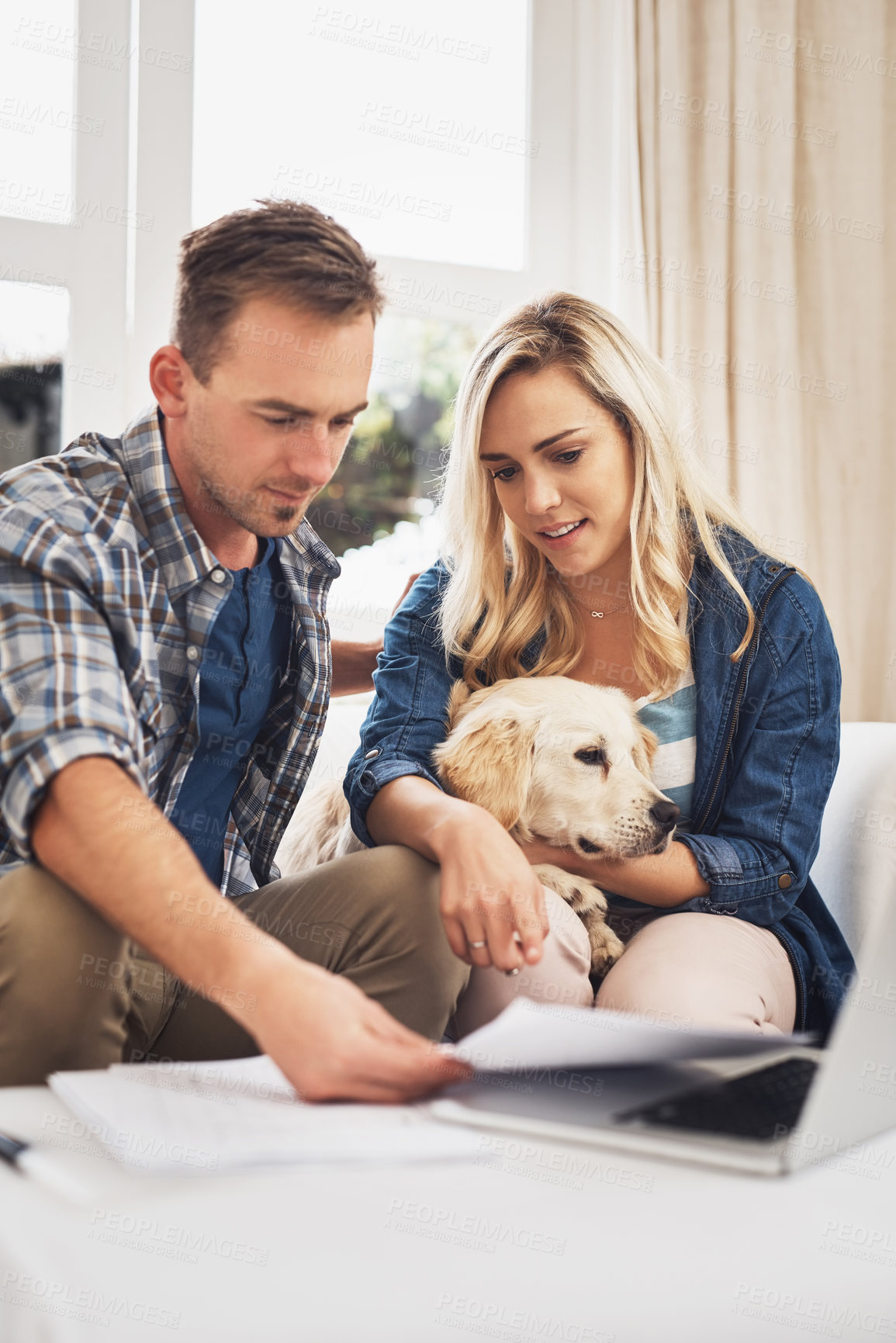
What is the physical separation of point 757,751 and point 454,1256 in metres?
0.93

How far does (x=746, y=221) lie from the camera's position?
2754mm

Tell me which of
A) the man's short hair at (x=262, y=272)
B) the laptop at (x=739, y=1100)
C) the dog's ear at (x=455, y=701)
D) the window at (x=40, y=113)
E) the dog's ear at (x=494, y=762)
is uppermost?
the window at (x=40, y=113)

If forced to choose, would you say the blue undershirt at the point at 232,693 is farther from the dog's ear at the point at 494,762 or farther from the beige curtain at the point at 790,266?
the beige curtain at the point at 790,266

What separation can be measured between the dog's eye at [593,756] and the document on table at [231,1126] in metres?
0.70

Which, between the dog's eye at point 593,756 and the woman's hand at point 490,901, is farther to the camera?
the dog's eye at point 593,756

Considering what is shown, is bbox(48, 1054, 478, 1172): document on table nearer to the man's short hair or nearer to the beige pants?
the beige pants

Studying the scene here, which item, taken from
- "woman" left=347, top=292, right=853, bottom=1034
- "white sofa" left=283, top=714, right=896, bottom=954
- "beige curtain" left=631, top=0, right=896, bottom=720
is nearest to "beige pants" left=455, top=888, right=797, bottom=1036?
"woman" left=347, top=292, right=853, bottom=1034

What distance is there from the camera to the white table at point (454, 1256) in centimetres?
59

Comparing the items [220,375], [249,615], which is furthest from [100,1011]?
[220,375]

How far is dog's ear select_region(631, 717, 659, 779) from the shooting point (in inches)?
57.8

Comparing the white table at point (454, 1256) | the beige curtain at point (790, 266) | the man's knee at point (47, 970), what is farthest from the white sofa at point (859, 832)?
the beige curtain at point (790, 266)

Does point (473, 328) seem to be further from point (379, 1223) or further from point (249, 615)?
point (379, 1223)

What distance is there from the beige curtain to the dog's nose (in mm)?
1528

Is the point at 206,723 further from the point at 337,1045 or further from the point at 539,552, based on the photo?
the point at 337,1045
